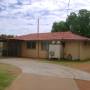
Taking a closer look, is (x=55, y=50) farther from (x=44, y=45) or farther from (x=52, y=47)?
(x=44, y=45)

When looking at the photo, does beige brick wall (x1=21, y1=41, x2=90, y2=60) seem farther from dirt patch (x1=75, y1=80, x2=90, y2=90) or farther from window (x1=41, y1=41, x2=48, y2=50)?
dirt patch (x1=75, y1=80, x2=90, y2=90)

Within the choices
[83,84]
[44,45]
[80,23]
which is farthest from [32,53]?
[83,84]

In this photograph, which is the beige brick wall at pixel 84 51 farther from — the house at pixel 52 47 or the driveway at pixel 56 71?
the driveway at pixel 56 71

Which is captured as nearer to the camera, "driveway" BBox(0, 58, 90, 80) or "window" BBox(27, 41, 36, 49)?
"driveway" BBox(0, 58, 90, 80)

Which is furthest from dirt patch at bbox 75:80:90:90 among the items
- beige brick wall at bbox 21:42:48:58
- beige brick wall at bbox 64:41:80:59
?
beige brick wall at bbox 21:42:48:58

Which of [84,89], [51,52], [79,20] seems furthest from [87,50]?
[84,89]

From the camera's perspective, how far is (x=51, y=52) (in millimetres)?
34688

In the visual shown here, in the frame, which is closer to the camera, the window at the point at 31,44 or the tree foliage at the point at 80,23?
the window at the point at 31,44

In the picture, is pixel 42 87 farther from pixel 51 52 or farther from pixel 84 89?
pixel 51 52

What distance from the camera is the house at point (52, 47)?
1371 inches

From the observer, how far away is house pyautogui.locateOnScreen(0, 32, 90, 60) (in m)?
34.8

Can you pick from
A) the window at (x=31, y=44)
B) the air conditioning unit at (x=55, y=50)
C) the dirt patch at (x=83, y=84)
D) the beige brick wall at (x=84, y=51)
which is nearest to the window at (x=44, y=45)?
the window at (x=31, y=44)

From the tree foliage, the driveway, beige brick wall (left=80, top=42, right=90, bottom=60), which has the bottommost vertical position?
the driveway

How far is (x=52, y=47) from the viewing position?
3475 centimetres
